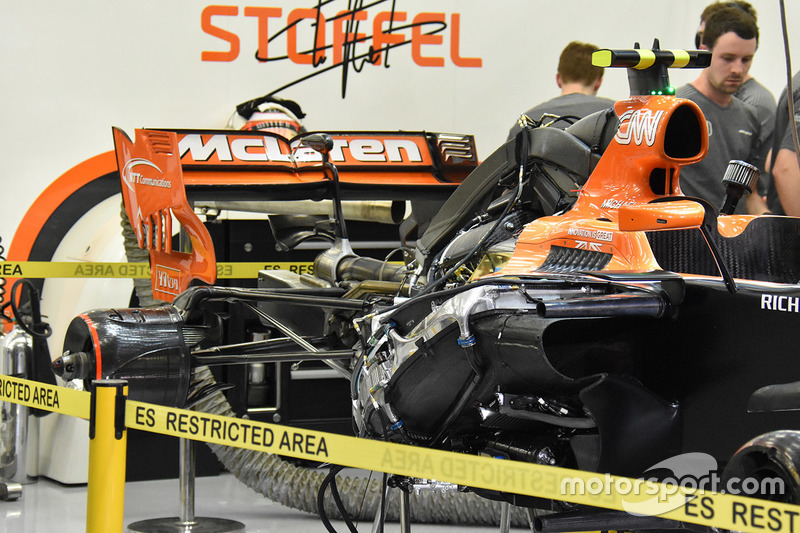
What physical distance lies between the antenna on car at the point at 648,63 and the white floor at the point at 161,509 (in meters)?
2.40

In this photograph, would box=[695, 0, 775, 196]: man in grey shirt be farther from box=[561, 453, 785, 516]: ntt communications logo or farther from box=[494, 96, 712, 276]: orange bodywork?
box=[561, 453, 785, 516]: ntt communications logo

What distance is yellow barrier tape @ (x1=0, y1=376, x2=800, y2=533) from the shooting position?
6.14ft

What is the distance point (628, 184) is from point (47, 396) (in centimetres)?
171

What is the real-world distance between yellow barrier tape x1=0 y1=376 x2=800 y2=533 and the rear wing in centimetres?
110

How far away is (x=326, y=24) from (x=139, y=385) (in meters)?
3.08

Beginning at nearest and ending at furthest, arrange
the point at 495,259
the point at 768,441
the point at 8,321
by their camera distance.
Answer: the point at 768,441 → the point at 495,259 → the point at 8,321

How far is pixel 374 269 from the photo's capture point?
13.1 ft

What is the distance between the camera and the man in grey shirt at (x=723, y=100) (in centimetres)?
476

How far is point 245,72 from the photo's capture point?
605 centimetres

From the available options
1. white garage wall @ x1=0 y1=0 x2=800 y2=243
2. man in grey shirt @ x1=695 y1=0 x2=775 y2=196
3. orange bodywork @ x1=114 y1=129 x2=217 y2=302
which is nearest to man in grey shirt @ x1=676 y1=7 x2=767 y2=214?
man in grey shirt @ x1=695 y1=0 x2=775 y2=196

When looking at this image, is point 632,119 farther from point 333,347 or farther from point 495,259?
point 333,347

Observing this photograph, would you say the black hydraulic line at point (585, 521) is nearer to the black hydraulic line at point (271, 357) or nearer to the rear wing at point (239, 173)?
the black hydraulic line at point (271, 357)

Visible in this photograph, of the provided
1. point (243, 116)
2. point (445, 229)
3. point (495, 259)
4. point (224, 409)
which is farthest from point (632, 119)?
point (243, 116)

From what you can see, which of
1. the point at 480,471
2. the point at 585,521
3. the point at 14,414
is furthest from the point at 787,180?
the point at 14,414
